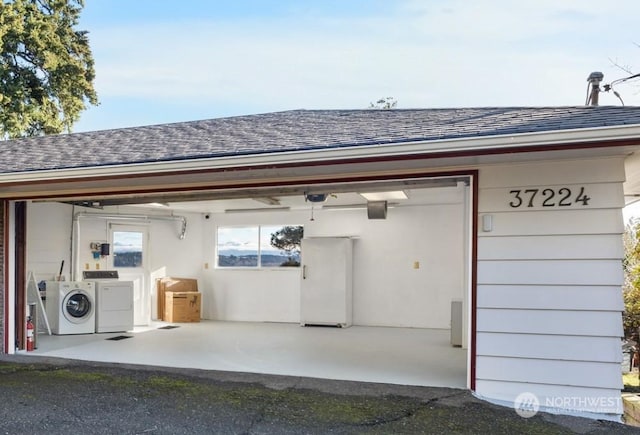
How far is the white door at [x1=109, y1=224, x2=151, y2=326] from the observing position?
9.48 metres

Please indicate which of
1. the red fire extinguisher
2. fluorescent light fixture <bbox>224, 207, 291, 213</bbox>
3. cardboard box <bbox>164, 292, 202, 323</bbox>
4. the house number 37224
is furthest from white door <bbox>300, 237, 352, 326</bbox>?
the house number 37224

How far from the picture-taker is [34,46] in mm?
14922

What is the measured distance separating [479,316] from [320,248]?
5111 mm

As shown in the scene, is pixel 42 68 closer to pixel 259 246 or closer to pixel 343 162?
pixel 259 246

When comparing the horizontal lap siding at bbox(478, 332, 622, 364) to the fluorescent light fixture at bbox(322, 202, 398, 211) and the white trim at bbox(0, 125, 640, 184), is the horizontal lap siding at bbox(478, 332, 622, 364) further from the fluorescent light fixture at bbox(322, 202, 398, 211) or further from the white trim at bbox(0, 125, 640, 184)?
the fluorescent light fixture at bbox(322, 202, 398, 211)

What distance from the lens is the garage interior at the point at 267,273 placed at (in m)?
6.68

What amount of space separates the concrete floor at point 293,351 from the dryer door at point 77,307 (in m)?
0.35

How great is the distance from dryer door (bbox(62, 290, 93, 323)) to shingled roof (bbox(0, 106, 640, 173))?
2.46 meters

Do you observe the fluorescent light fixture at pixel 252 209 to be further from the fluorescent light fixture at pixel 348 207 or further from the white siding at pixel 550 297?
the white siding at pixel 550 297

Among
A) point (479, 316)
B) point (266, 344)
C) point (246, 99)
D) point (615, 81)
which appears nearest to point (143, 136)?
point (266, 344)

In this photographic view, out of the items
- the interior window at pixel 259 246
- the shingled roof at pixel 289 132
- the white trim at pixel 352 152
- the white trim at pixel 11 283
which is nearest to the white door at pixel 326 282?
the interior window at pixel 259 246

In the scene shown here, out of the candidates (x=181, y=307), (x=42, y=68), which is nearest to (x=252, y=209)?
(x=181, y=307)

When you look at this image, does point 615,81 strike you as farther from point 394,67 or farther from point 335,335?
point 394,67

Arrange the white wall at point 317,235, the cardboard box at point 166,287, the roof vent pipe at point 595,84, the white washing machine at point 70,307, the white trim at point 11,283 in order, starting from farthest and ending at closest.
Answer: the cardboard box at point 166,287
the white wall at point 317,235
the white washing machine at point 70,307
the white trim at point 11,283
the roof vent pipe at point 595,84
